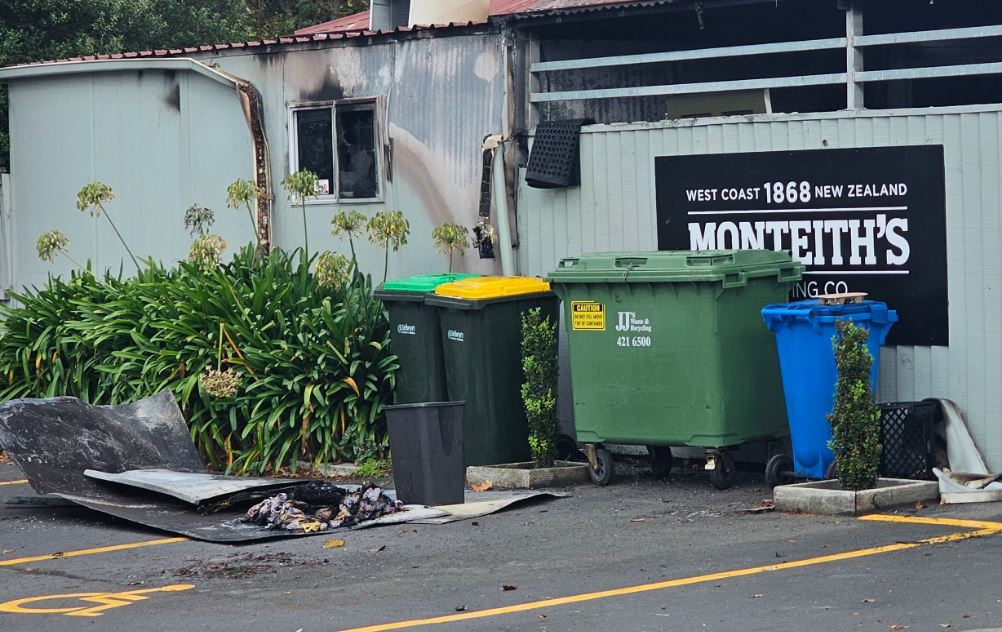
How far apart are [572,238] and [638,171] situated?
85cm

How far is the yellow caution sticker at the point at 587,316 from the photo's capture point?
11.0m

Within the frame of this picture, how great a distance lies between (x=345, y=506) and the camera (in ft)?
32.8

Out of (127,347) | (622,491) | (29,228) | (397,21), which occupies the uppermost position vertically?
(397,21)

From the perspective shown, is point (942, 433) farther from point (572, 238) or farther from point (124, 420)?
point (124, 420)

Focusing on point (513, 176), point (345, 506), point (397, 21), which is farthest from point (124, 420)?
point (397, 21)

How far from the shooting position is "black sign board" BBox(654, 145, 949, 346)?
34.5 ft

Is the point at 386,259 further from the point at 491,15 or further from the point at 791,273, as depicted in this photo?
the point at 791,273

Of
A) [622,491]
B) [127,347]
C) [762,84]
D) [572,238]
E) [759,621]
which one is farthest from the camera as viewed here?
[127,347]

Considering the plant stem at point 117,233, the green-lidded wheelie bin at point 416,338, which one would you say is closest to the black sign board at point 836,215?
the green-lidded wheelie bin at point 416,338

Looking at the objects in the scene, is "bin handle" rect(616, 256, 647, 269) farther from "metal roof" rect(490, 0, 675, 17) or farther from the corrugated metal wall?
"metal roof" rect(490, 0, 675, 17)

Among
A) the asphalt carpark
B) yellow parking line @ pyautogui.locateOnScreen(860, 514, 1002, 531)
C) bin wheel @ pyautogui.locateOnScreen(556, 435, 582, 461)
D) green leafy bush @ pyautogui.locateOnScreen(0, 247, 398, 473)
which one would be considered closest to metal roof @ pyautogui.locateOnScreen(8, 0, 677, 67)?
green leafy bush @ pyautogui.locateOnScreen(0, 247, 398, 473)

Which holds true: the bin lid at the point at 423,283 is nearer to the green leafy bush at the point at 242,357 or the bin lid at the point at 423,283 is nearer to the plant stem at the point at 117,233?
the green leafy bush at the point at 242,357

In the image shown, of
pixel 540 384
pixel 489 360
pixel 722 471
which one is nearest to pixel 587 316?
pixel 540 384

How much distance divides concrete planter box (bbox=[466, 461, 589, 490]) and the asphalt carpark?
587 mm
